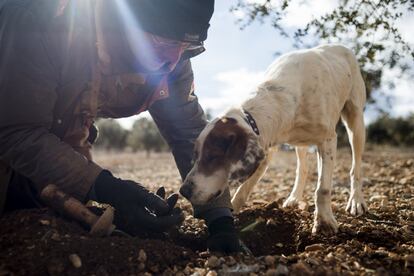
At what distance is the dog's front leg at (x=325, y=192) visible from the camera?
431 centimetres

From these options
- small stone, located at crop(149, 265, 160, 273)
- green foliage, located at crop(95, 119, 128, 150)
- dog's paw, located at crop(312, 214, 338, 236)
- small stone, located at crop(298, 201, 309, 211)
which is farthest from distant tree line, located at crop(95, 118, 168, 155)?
small stone, located at crop(149, 265, 160, 273)

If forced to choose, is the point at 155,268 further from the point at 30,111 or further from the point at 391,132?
the point at 391,132

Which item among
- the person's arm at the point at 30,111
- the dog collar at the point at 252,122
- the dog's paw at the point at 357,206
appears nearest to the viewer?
the person's arm at the point at 30,111

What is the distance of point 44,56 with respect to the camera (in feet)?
11.1

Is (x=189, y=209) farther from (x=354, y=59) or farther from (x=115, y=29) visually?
(x=354, y=59)

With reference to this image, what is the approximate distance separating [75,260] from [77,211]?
20.1 inches

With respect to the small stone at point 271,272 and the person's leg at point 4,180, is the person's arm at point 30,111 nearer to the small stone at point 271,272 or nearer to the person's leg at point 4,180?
the person's leg at point 4,180

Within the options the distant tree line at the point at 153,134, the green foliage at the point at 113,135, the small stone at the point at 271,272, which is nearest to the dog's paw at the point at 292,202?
the small stone at the point at 271,272

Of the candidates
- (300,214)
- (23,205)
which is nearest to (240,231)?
(300,214)

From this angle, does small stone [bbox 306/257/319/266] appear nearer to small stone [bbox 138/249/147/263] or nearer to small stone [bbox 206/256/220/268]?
small stone [bbox 206/256/220/268]

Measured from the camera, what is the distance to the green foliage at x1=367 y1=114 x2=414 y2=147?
158ft

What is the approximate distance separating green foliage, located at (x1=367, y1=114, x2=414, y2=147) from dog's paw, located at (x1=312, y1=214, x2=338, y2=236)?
4642 cm

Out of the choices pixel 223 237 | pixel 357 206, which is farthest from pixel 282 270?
pixel 357 206

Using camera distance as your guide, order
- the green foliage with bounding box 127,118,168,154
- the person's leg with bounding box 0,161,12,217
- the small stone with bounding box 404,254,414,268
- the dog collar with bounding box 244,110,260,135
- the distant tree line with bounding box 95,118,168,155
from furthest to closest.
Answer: the distant tree line with bounding box 95,118,168,155 < the green foliage with bounding box 127,118,168,154 < the dog collar with bounding box 244,110,260,135 < the person's leg with bounding box 0,161,12,217 < the small stone with bounding box 404,254,414,268
